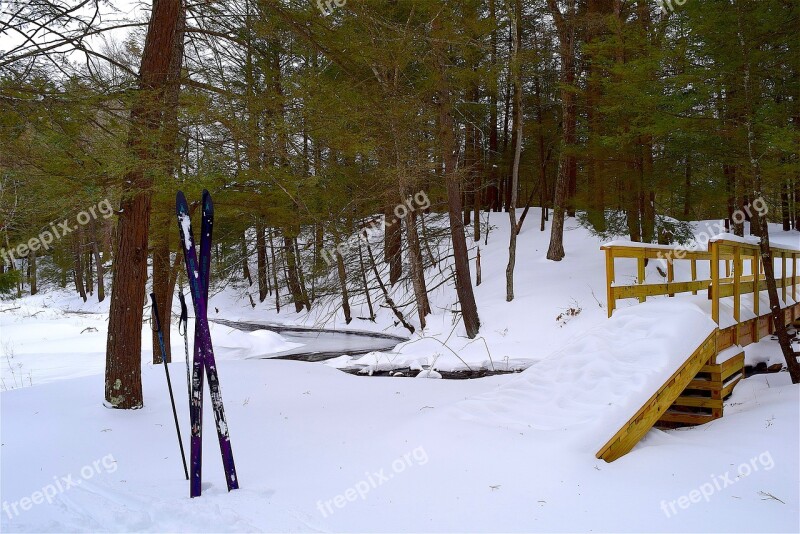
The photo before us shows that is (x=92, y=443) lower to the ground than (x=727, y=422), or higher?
higher

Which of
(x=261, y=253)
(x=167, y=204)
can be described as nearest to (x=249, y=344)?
(x=261, y=253)

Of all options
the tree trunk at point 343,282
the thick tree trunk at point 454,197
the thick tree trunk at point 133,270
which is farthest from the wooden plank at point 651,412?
the tree trunk at point 343,282

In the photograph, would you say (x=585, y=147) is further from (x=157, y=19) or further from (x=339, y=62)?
(x=157, y=19)

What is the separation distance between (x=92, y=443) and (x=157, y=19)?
4103 millimetres

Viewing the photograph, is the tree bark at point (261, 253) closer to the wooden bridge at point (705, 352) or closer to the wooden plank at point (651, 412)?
the wooden bridge at point (705, 352)

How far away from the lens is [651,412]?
179 inches

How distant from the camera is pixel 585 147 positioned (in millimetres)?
13711

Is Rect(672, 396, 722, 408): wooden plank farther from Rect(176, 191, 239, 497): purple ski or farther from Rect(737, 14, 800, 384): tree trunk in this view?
Rect(176, 191, 239, 497): purple ski

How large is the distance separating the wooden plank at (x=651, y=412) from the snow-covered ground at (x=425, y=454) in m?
0.08

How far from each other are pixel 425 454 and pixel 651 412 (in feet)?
6.38

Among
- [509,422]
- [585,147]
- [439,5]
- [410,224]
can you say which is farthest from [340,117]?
[585,147]

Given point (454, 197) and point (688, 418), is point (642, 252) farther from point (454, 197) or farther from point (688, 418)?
point (454, 197)

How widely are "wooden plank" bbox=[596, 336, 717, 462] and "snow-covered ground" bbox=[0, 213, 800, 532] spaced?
8cm

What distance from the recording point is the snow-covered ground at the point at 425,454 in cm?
323
